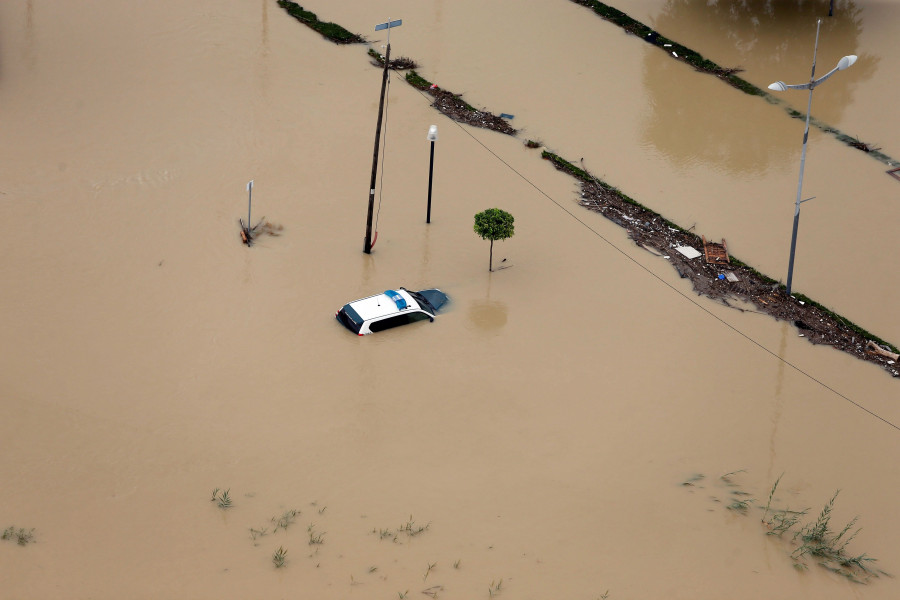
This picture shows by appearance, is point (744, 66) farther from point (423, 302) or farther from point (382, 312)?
point (382, 312)

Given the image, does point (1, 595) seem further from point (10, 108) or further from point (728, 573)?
point (10, 108)

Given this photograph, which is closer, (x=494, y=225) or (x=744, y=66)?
(x=494, y=225)

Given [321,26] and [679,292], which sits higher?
[321,26]

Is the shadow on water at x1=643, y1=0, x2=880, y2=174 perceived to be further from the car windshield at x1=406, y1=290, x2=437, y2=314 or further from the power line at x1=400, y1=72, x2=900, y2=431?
the car windshield at x1=406, y1=290, x2=437, y2=314

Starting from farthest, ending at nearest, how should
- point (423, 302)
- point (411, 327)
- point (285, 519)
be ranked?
point (423, 302) → point (411, 327) → point (285, 519)

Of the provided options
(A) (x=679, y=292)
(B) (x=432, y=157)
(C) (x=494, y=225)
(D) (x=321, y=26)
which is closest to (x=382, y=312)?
(C) (x=494, y=225)

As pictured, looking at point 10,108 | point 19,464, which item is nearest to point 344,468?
point 19,464

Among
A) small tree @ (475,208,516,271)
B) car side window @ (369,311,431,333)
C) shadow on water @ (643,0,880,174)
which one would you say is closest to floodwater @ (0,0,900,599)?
shadow on water @ (643,0,880,174)
